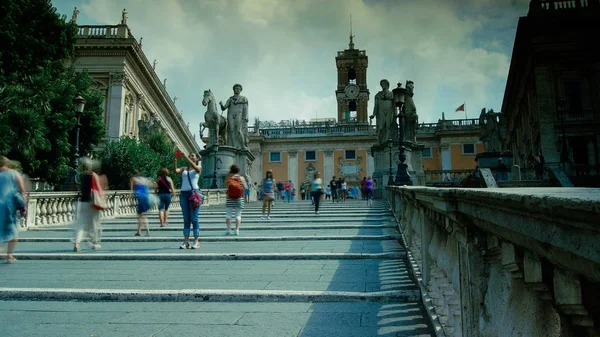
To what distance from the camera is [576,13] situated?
2530cm

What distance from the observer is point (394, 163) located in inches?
775

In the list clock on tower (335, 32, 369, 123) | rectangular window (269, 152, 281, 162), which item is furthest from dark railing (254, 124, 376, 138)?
clock on tower (335, 32, 369, 123)

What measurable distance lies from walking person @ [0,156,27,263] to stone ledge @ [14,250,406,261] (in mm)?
356

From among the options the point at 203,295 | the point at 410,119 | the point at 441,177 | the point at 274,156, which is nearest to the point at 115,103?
the point at 410,119

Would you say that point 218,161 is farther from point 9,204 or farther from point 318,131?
point 318,131

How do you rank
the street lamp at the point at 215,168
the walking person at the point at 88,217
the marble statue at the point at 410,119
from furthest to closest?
the street lamp at the point at 215,168, the marble statue at the point at 410,119, the walking person at the point at 88,217

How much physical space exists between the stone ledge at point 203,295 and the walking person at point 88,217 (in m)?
3.10

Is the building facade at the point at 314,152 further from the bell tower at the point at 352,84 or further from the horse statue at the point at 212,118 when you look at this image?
the horse statue at the point at 212,118

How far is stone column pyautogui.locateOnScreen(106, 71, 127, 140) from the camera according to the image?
1214 inches

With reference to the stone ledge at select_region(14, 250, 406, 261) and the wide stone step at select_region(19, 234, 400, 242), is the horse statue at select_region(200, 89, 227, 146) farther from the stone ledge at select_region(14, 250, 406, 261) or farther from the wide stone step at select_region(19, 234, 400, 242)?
the stone ledge at select_region(14, 250, 406, 261)

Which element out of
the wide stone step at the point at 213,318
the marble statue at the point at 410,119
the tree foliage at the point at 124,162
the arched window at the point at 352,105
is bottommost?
the wide stone step at the point at 213,318

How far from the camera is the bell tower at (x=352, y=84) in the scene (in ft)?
192

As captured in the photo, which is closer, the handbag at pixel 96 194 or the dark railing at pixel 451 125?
the handbag at pixel 96 194

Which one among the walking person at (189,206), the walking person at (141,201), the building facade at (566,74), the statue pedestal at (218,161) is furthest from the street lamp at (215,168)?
the building facade at (566,74)
